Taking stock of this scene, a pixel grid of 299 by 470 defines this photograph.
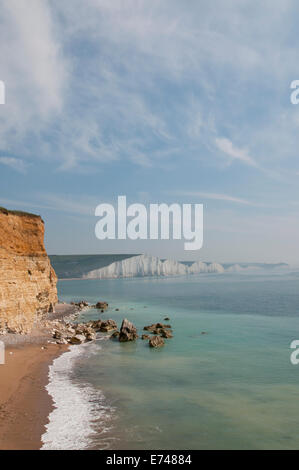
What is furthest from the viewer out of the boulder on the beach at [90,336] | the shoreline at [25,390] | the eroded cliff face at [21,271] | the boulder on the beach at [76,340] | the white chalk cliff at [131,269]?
the white chalk cliff at [131,269]

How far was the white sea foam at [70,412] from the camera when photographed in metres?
8.76

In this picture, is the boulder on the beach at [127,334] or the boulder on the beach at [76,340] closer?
the boulder on the beach at [76,340]

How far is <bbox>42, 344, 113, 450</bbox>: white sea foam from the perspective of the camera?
8.76 m

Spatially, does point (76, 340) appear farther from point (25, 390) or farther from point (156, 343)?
point (25, 390)

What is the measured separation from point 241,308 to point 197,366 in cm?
2836

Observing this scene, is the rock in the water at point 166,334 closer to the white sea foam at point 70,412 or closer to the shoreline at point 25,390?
the shoreline at point 25,390

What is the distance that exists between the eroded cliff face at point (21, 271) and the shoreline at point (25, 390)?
2.02 meters

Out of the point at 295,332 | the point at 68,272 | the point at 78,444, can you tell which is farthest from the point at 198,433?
the point at 68,272

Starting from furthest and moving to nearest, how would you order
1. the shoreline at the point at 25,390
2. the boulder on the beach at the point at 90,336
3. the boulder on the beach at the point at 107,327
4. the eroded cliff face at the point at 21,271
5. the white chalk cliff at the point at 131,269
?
the white chalk cliff at the point at 131,269 < the boulder on the beach at the point at 107,327 < the boulder on the beach at the point at 90,336 < the eroded cliff face at the point at 21,271 < the shoreline at the point at 25,390

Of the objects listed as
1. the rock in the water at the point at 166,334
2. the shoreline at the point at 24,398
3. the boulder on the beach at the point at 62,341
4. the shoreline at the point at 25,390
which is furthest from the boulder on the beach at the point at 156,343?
the shoreline at the point at 24,398

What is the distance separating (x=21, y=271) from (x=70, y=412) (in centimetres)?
1563

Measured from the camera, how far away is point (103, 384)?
541 inches

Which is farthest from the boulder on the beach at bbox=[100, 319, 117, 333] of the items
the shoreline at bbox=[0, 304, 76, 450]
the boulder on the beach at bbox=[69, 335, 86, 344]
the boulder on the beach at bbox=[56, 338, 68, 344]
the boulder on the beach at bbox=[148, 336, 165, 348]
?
the boulder on the beach at bbox=[148, 336, 165, 348]
